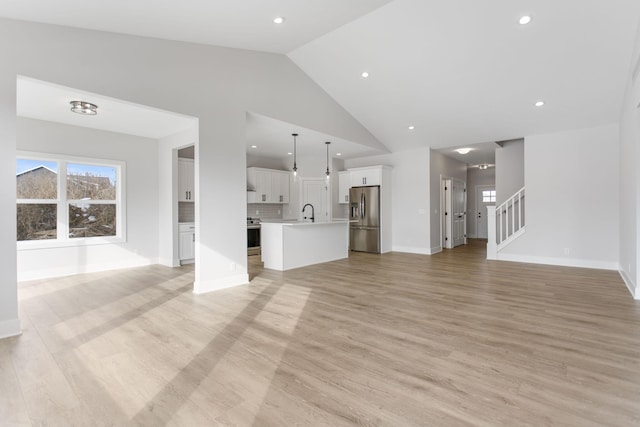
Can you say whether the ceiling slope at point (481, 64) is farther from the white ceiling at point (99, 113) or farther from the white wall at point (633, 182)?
the white ceiling at point (99, 113)

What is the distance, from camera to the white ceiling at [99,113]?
3863 mm

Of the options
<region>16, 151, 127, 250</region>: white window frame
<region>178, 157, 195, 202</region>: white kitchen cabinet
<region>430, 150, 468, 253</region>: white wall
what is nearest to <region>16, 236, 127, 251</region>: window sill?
<region>16, 151, 127, 250</region>: white window frame

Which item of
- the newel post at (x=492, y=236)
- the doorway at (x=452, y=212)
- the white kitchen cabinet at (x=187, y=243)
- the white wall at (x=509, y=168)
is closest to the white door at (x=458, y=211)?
the doorway at (x=452, y=212)

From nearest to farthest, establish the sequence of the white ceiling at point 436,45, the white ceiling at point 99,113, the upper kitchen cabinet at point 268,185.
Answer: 1. the white ceiling at point 436,45
2. the white ceiling at point 99,113
3. the upper kitchen cabinet at point 268,185

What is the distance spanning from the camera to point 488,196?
11.8 metres

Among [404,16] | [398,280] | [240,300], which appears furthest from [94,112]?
[398,280]

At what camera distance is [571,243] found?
21.1 ft

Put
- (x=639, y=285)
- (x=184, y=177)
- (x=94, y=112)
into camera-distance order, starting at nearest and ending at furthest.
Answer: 1. (x=639, y=285)
2. (x=94, y=112)
3. (x=184, y=177)

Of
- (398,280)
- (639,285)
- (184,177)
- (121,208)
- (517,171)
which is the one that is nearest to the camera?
(639,285)

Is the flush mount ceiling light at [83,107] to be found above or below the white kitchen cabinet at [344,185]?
above

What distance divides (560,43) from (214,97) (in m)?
4.87

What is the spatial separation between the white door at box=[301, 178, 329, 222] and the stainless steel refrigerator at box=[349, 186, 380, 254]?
80cm

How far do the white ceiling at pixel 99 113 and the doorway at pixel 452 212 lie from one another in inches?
286

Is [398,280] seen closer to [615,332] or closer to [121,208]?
[615,332]
